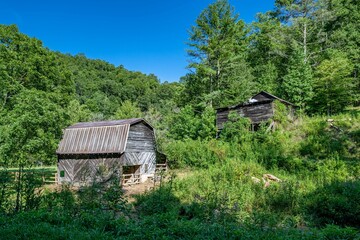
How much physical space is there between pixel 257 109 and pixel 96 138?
47.6ft

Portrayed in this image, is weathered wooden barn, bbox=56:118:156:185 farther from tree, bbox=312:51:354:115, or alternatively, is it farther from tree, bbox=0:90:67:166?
tree, bbox=312:51:354:115

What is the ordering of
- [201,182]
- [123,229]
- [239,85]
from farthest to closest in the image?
[239,85], [201,182], [123,229]

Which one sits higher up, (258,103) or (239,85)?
(239,85)

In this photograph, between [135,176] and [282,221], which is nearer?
[282,221]

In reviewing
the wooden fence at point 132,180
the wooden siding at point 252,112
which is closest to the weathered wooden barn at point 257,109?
the wooden siding at point 252,112

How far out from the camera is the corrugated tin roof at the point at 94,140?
19236mm

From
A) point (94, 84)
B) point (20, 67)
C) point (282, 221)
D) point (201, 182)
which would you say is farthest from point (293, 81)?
point (94, 84)

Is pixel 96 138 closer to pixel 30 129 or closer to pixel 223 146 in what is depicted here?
pixel 30 129

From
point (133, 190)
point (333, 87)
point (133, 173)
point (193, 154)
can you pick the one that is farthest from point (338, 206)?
point (333, 87)

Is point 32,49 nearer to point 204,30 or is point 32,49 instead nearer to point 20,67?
point 20,67

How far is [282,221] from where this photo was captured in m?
8.73

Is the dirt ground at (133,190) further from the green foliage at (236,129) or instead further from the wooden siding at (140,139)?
the green foliage at (236,129)

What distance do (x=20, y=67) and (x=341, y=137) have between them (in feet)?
99.8

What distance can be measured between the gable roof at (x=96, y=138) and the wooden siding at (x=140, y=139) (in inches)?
24.3
